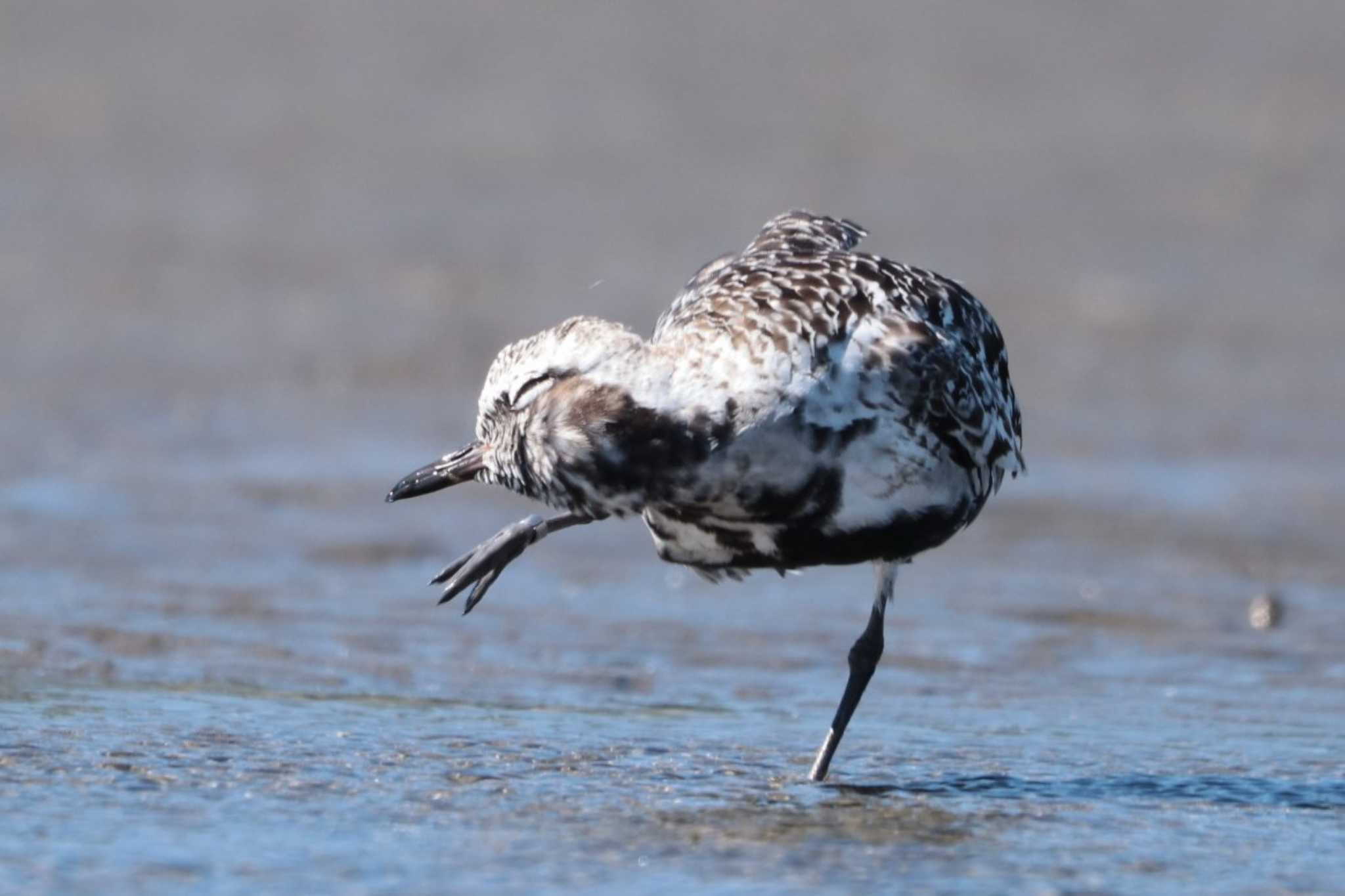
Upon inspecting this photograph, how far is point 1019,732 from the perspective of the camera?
703cm

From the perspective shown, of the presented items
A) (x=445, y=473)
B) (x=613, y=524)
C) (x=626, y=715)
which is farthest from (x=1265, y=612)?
(x=445, y=473)

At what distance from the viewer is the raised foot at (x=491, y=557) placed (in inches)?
267

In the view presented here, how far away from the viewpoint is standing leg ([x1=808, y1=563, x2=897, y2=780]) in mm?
6527

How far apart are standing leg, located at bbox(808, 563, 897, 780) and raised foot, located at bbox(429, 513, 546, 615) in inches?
40.8

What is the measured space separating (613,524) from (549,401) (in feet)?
14.4

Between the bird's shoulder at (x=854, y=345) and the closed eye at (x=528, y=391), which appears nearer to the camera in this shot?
the closed eye at (x=528, y=391)

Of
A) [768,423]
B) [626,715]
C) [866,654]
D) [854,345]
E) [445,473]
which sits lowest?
[626,715]

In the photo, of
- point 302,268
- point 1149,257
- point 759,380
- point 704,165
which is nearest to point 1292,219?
point 1149,257

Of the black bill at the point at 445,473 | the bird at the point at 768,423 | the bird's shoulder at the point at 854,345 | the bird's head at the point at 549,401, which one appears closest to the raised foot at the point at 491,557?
the bird at the point at 768,423

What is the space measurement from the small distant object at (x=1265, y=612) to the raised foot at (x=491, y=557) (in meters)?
3.28

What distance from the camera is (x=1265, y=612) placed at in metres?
8.81

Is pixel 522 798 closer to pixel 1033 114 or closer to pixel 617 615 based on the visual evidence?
pixel 617 615

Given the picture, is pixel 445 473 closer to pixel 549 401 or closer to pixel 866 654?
pixel 549 401

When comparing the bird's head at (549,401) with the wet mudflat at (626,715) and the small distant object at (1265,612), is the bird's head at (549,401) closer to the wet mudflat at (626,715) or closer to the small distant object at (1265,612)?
→ the wet mudflat at (626,715)
